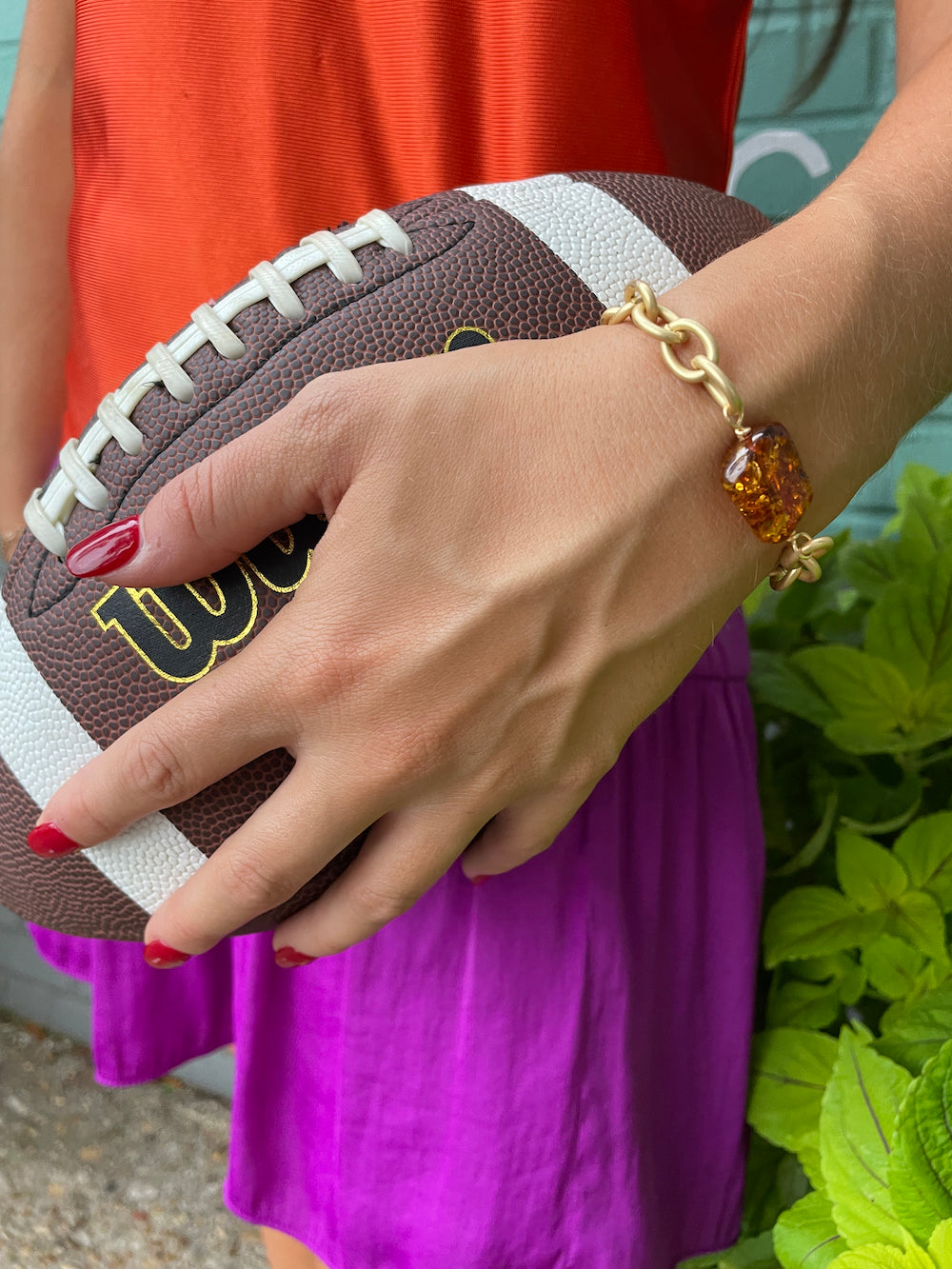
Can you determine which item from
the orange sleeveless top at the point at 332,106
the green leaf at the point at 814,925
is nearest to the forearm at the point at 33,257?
the orange sleeveless top at the point at 332,106

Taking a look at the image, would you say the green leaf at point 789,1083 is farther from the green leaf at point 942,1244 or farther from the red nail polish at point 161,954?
the red nail polish at point 161,954

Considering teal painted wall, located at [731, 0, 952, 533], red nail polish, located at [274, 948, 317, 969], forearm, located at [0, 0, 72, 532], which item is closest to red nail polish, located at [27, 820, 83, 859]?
red nail polish, located at [274, 948, 317, 969]

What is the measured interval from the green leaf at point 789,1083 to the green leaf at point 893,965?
64 millimetres

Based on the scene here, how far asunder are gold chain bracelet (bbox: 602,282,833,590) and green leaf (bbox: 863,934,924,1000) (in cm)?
46

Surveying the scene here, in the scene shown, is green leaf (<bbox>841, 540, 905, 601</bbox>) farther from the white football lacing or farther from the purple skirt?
the white football lacing

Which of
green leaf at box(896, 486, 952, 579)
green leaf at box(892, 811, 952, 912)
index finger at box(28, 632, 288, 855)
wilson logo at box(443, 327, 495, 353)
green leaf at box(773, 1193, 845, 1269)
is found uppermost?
wilson logo at box(443, 327, 495, 353)

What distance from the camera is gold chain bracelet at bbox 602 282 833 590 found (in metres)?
0.41

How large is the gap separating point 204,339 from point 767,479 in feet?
0.94

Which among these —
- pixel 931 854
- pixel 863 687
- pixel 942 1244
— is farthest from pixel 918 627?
pixel 942 1244

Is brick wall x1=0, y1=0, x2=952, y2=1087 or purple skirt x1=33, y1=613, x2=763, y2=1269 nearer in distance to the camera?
purple skirt x1=33, y1=613, x2=763, y2=1269

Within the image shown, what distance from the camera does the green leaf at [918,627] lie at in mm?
807

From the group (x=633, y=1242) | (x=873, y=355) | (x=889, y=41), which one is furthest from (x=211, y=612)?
(x=889, y=41)

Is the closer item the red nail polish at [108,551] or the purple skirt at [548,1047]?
the red nail polish at [108,551]

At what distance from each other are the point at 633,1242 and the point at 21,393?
2.63 feet
